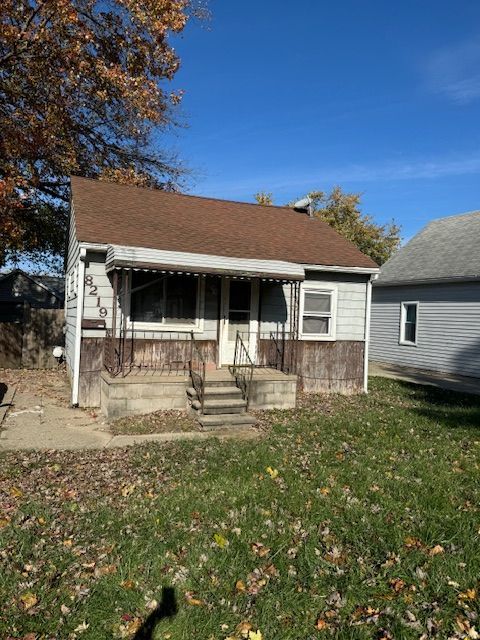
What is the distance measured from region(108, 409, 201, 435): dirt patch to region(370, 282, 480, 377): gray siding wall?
11.6 m

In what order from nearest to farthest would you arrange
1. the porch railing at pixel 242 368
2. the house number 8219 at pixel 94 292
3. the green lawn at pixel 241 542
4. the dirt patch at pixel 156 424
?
the green lawn at pixel 241 542
the dirt patch at pixel 156 424
the porch railing at pixel 242 368
the house number 8219 at pixel 94 292

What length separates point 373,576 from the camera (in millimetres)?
3670

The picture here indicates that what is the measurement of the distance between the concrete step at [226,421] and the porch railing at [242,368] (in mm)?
715

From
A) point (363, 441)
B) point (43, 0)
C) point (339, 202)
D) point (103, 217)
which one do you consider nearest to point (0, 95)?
point (43, 0)

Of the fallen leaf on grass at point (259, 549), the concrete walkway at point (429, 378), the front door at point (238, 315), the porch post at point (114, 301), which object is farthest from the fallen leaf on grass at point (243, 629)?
the concrete walkway at point (429, 378)

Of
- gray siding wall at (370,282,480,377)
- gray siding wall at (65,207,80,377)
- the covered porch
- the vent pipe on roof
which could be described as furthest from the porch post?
gray siding wall at (370,282,480,377)

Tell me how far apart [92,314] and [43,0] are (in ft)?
29.5

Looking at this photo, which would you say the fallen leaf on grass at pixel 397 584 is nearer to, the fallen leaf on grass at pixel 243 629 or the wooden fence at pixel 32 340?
the fallen leaf on grass at pixel 243 629

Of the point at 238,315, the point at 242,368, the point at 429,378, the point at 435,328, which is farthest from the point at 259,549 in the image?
the point at 435,328

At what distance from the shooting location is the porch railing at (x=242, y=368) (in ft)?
30.5

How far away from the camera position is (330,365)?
11.8 metres

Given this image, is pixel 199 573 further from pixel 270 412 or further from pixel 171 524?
pixel 270 412

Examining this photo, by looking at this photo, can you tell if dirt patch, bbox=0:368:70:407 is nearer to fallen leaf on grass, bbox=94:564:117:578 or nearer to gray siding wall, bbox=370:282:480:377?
fallen leaf on grass, bbox=94:564:117:578

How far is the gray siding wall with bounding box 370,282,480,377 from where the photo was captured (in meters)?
16.3
